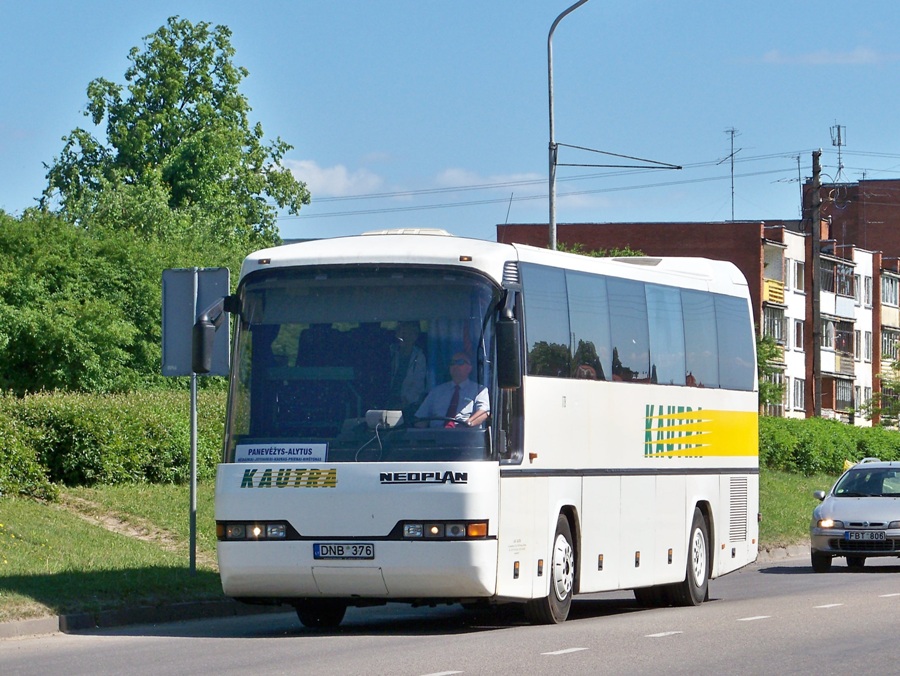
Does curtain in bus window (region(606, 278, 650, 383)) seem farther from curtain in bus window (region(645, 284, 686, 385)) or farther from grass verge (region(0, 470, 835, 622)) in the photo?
grass verge (region(0, 470, 835, 622))

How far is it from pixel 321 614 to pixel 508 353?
3500 millimetres

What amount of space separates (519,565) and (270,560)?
2110 millimetres

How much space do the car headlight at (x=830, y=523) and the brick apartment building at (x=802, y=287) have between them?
6258cm

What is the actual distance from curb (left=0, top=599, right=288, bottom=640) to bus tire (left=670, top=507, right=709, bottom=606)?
14.6ft

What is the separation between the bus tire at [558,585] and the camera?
15930 mm

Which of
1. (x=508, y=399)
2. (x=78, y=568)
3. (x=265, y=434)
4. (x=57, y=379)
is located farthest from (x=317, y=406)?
(x=57, y=379)

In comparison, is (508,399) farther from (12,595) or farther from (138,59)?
(138,59)

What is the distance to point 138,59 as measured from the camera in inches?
2852

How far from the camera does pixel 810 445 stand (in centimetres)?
5269

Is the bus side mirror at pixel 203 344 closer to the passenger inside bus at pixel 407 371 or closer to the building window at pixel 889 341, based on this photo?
the passenger inside bus at pixel 407 371

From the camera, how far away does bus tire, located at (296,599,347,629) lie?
643 inches

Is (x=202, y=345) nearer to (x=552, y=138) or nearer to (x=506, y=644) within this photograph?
(x=506, y=644)

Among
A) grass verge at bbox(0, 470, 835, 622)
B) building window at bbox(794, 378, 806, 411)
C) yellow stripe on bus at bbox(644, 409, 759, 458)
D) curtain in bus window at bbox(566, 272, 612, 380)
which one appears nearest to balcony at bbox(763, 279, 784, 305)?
building window at bbox(794, 378, 806, 411)

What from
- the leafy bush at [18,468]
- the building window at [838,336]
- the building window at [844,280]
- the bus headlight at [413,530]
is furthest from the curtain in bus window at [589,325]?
the building window at [844,280]
